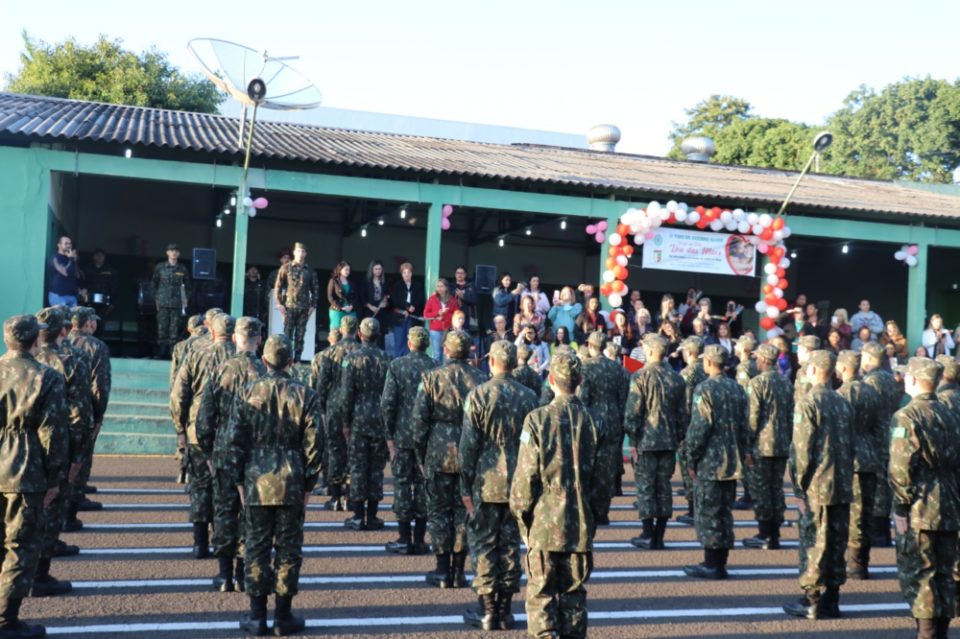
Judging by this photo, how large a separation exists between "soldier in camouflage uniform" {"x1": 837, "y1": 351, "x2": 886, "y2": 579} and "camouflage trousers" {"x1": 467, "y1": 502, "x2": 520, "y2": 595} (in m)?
3.28

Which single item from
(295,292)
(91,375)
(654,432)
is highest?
(295,292)

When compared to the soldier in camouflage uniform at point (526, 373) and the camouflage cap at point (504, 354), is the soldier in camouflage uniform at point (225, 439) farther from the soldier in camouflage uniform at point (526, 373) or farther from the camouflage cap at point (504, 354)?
the soldier in camouflage uniform at point (526, 373)

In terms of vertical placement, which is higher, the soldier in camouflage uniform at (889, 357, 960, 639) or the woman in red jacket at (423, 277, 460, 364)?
the woman in red jacket at (423, 277, 460, 364)

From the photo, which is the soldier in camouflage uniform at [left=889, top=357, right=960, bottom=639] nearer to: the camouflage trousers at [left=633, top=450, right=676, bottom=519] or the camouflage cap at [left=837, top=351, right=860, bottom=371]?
the camouflage cap at [left=837, top=351, right=860, bottom=371]

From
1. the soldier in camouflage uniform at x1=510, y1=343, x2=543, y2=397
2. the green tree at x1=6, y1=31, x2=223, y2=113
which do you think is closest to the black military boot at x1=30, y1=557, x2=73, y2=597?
the soldier in camouflage uniform at x1=510, y1=343, x2=543, y2=397

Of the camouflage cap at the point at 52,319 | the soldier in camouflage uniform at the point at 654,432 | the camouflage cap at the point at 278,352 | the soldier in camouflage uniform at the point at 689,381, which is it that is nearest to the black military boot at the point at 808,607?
the soldier in camouflage uniform at the point at 654,432

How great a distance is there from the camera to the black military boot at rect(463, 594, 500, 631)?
21.1ft

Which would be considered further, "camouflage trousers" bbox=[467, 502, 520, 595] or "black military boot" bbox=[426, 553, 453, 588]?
"black military boot" bbox=[426, 553, 453, 588]

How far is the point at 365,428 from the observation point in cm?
936

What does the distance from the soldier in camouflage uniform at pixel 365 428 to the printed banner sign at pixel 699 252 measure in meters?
8.94

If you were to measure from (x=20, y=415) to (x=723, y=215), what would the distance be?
543 inches

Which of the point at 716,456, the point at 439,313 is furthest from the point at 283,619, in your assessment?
the point at 439,313

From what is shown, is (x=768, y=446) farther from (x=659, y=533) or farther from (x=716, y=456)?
(x=659, y=533)

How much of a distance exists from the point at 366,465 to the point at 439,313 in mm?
6186
